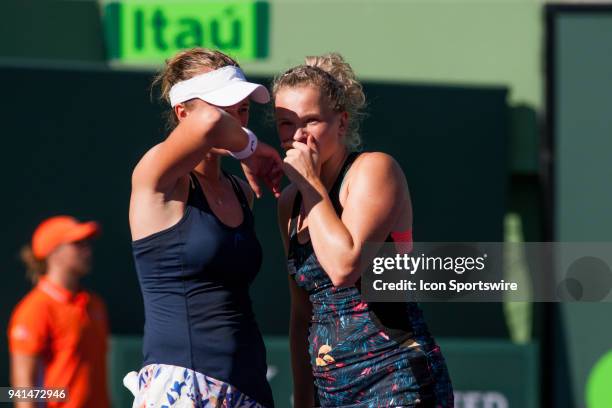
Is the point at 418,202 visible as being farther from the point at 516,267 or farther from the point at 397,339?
the point at 397,339

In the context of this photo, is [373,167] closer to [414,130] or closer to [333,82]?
[333,82]

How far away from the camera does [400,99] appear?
6.28 metres

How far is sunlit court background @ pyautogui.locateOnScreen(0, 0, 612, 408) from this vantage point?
19.9 feet

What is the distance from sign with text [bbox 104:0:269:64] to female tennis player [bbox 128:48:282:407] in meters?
3.65

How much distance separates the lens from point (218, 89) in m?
2.83

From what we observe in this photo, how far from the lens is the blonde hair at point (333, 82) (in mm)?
2885

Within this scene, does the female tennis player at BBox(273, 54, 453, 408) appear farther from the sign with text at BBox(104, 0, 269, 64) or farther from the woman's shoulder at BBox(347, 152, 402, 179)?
the sign with text at BBox(104, 0, 269, 64)

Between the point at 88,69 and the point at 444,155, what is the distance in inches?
79.7

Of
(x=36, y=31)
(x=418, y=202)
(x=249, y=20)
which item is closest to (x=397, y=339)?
(x=418, y=202)

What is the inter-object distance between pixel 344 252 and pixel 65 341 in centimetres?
214

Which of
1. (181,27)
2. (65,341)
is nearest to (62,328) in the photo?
(65,341)

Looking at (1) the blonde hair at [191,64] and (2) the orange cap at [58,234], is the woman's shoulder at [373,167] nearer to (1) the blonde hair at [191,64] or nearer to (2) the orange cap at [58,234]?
(1) the blonde hair at [191,64]

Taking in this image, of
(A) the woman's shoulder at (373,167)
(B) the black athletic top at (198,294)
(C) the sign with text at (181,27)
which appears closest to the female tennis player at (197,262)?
(B) the black athletic top at (198,294)

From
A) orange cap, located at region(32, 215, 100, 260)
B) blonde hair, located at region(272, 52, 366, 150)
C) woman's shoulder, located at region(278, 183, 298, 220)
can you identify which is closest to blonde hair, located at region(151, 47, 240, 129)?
blonde hair, located at region(272, 52, 366, 150)
